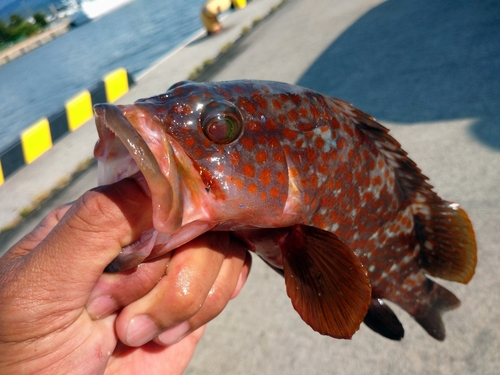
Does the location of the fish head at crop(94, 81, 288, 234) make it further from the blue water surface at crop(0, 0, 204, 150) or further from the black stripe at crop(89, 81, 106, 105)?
the blue water surface at crop(0, 0, 204, 150)

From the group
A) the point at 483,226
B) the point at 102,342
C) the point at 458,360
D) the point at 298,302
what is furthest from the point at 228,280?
the point at 483,226

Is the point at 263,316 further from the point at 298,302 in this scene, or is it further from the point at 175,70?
the point at 175,70

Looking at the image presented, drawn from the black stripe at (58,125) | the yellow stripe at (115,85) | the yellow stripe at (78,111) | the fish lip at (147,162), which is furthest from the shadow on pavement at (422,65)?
the black stripe at (58,125)

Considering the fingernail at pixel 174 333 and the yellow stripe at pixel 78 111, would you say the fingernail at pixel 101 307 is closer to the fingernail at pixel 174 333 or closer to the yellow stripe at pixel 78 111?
the fingernail at pixel 174 333

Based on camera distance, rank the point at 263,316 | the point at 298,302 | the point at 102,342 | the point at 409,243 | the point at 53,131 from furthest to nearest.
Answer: the point at 53,131 < the point at 263,316 < the point at 409,243 < the point at 298,302 < the point at 102,342

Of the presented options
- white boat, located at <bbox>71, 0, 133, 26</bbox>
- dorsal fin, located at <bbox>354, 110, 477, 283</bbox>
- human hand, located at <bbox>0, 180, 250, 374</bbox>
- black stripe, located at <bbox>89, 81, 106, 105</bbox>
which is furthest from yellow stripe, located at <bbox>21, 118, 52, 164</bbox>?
white boat, located at <bbox>71, 0, 133, 26</bbox>

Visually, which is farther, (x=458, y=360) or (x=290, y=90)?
(x=458, y=360)

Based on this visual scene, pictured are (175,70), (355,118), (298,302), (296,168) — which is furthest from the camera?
(175,70)
